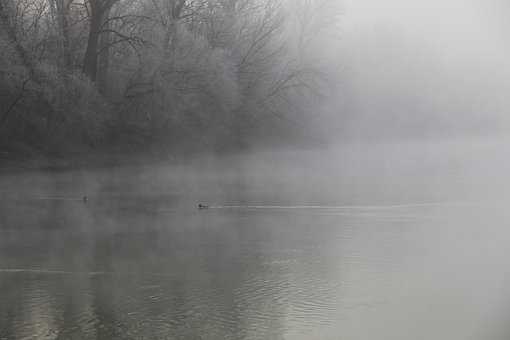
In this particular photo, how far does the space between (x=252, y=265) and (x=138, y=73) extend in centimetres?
2073

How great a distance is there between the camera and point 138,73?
32.3 metres

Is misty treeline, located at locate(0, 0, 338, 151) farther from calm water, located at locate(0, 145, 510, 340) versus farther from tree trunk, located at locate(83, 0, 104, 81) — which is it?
calm water, located at locate(0, 145, 510, 340)

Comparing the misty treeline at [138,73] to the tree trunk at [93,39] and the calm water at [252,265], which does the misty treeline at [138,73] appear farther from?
the calm water at [252,265]

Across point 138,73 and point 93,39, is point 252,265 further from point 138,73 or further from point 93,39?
point 93,39

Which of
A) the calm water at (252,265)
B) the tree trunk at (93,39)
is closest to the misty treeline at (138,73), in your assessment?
the tree trunk at (93,39)

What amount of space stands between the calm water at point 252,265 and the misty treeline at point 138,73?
19.2 ft

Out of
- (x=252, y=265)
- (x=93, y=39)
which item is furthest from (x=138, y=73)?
(x=252, y=265)

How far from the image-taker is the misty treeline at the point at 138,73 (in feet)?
93.1

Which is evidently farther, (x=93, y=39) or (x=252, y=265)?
(x=93, y=39)

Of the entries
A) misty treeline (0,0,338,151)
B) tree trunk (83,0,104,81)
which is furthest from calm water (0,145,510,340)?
tree trunk (83,0,104,81)

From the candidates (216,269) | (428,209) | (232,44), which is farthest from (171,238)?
(232,44)

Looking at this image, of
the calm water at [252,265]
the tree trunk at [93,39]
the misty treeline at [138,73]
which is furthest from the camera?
the tree trunk at [93,39]

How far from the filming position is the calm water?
371 inches

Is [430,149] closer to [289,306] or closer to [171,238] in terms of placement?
[171,238]
